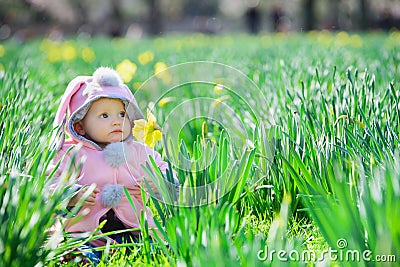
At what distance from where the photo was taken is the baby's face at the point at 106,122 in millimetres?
2314

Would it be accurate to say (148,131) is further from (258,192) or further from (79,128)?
(258,192)

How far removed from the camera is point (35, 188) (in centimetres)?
171

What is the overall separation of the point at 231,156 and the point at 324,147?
0.35m

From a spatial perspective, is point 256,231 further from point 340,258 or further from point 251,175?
point 340,258

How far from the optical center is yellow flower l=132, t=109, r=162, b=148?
2.15 meters

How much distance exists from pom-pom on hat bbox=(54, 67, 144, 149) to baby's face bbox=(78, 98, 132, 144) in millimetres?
27

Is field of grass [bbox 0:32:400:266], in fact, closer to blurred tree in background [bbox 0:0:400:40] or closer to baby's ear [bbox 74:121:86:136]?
baby's ear [bbox 74:121:86:136]

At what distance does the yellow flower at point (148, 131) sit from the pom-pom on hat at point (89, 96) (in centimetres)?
11

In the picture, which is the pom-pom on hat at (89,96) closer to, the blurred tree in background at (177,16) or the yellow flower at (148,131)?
the yellow flower at (148,131)

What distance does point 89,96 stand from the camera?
2.30 m

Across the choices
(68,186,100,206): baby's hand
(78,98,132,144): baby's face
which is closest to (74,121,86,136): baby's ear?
(78,98,132,144): baby's face

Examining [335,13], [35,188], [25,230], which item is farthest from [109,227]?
[335,13]

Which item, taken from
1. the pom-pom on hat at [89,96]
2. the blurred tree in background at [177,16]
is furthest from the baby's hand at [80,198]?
the blurred tree in background at [177,16]

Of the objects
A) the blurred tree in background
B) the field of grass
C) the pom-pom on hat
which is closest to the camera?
the field of grass
